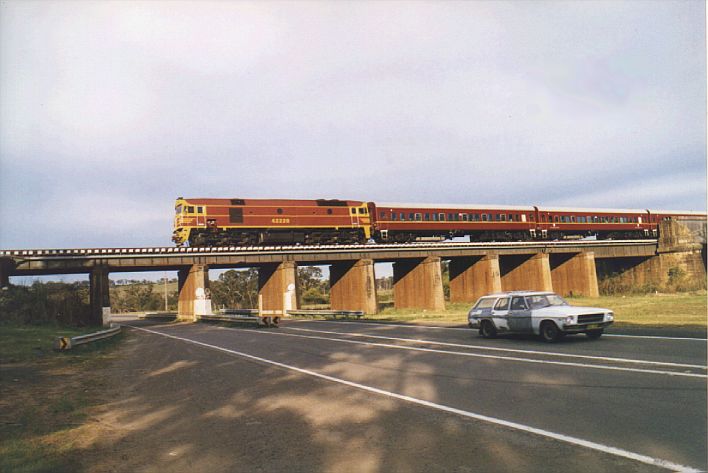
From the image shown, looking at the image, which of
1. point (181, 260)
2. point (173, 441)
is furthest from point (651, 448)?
point (181, 260)

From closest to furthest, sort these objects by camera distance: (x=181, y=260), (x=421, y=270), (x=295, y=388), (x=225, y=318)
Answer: (x=295, y=388) → (x=225, y=318) → (x=181, y=260) → (x=421, y=270)

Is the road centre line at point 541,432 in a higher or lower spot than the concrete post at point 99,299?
lower

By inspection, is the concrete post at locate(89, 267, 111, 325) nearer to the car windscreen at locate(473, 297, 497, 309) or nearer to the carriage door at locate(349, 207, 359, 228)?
the carriage door at locate(349, 207, 359, 228)

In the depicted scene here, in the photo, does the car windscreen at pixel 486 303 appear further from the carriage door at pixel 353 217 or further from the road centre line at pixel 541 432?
the carriage door at pixel 353 217

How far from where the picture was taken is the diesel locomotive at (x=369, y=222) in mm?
38688

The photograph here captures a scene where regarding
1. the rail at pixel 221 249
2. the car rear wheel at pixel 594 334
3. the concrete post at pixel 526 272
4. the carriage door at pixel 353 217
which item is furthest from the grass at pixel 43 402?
the concrete post at pixel 526 272

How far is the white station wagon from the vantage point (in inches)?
540

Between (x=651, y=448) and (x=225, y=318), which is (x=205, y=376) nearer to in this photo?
(x=651, y=448)

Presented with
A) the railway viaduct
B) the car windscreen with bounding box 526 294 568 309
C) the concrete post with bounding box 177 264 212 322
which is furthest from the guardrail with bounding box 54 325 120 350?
the concrete post with bounding box 177 264 212 322

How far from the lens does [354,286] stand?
4591 cm

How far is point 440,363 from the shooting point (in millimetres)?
11766

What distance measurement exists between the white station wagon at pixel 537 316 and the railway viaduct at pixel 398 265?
2680 cm

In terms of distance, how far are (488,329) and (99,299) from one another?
31.3 meters

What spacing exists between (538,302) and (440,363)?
5.09m
